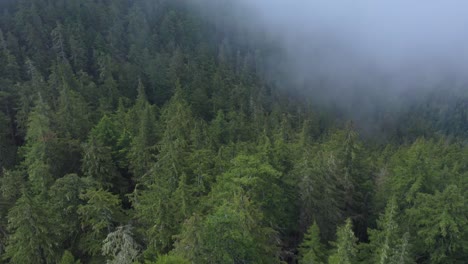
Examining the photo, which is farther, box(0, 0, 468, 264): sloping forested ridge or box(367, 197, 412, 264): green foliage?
box(0, 0, 468, 264): sloping forested ridge

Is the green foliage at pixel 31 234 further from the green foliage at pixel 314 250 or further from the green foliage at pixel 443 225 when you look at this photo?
the green foliage at pixel 443 225

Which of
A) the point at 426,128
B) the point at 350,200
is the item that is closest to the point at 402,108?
the point at 426,128

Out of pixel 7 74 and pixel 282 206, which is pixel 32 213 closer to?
pixel 282 206

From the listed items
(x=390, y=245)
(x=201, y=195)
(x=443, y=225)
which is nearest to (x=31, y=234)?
(x=201, y=195)

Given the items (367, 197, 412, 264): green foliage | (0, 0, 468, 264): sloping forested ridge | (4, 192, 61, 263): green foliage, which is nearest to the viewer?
(367, 197, 412, 264): green foliage

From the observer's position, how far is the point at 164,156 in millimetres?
31750

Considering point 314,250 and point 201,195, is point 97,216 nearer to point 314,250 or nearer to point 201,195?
point 201,195

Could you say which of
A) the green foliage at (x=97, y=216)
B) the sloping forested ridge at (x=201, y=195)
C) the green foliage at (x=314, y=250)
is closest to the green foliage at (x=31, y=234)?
the sloping forested ridge at (x=201, y=195)

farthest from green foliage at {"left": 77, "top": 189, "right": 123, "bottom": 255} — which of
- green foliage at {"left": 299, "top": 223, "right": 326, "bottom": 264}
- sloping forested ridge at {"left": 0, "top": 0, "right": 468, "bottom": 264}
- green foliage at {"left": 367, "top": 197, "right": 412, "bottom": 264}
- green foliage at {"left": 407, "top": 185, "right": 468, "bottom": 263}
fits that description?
green foliage at {"left": 407, "top": 185, "right": 468, "bottom": 263}

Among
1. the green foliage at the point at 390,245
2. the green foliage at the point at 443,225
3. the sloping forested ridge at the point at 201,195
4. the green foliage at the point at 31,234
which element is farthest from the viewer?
the green foliage at the point at 443,225

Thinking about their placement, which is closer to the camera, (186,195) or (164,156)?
(186,195)

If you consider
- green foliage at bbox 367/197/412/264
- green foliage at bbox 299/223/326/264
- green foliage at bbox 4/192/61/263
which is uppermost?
green foliage at bbox 367/197/412/264

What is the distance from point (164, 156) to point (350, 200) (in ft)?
52.6

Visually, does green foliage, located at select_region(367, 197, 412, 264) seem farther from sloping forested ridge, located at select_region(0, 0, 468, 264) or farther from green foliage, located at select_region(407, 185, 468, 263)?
green foliage, located at select_region(407, 185, 468, 263)
